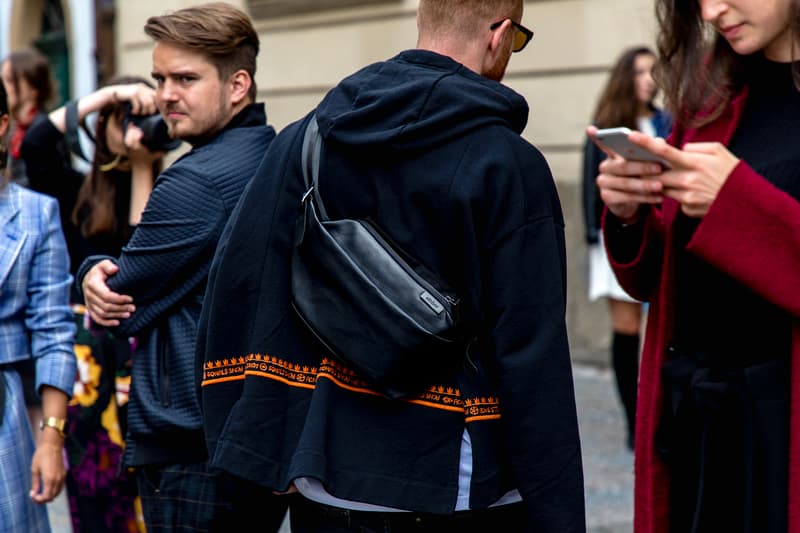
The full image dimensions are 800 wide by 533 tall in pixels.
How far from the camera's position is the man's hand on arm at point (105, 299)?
3.21m

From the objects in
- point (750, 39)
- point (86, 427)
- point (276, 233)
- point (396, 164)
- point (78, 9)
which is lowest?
point (78, 9)

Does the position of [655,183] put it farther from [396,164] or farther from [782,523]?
[782,523]

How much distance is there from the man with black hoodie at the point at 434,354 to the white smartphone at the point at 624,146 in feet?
0.78

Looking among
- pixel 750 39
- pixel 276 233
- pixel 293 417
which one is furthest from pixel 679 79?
pixel 293 417

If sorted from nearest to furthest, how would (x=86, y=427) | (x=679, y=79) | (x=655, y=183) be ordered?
(x=655, y=183) → (x=679, y=79) → (x=86, y=427)

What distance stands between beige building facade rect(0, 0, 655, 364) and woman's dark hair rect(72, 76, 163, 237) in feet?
13.5

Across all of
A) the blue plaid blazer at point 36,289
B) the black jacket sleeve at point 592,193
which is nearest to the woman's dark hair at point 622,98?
the black jacket sleeve at point 592,193

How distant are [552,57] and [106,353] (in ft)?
18.6

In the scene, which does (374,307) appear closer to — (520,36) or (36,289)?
(520,36)

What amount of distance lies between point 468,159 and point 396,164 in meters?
0.14

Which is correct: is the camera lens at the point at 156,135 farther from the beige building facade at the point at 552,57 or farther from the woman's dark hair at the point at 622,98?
the beige building facade at the point at 552,57

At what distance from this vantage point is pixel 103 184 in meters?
4.05

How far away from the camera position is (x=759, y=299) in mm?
2344

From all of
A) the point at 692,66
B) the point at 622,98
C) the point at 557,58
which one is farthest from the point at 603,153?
the point at 692,66
